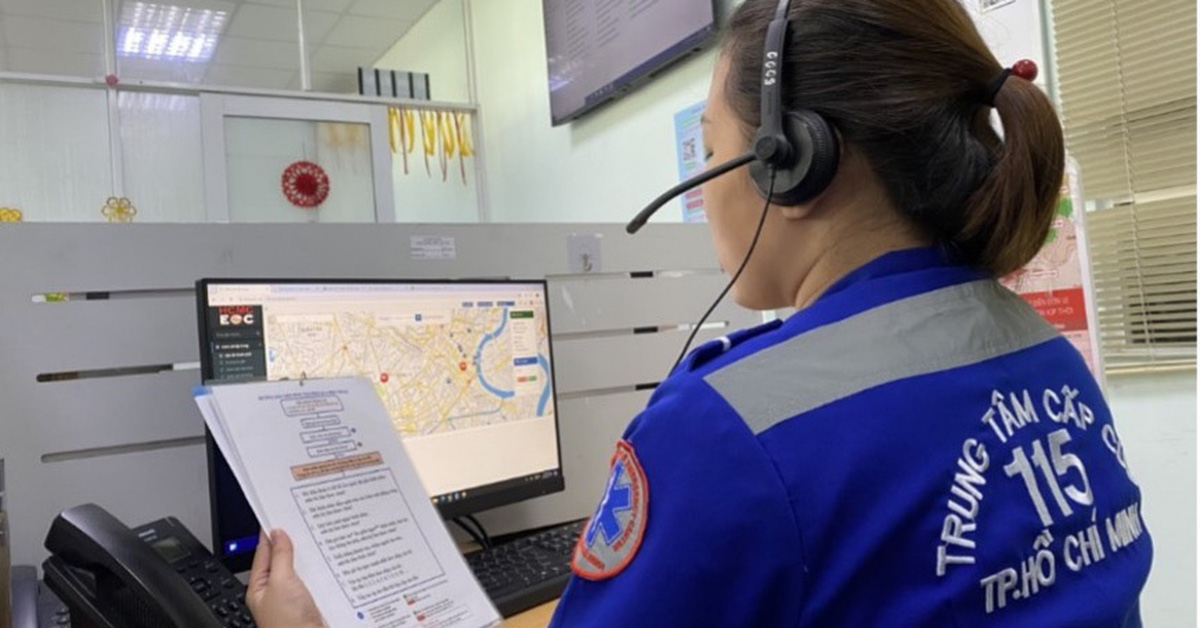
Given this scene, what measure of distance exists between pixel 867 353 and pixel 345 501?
1.82 feet

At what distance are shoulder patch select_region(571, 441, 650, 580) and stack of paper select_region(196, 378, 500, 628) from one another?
338 mm

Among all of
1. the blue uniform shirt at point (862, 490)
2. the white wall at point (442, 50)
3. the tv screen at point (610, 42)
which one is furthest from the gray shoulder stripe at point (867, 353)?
the white wall at point (442, 50)

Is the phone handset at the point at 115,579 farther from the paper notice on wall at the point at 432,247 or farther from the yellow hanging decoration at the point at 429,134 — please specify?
the yellow hanging decoration at the point at 429,134

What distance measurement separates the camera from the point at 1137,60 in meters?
1.42

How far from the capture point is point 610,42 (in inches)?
125

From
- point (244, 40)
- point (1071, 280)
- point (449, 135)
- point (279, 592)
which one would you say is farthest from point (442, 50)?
point (279, 592)

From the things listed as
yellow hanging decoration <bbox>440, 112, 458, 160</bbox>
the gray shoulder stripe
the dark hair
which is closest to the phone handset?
the gray shoulder stripe

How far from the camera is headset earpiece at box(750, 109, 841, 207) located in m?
0.56

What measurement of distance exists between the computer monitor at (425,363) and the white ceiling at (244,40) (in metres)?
3.39

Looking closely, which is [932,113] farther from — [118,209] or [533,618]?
[118,209]

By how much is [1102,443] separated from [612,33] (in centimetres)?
285

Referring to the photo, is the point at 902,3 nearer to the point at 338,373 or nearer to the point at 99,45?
the point at 338,373

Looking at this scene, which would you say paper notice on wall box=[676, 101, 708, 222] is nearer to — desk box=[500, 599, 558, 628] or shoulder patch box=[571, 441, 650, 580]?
desk box=[500, 599, 558, 628]

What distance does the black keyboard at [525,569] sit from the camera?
99 cm
